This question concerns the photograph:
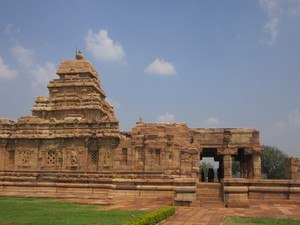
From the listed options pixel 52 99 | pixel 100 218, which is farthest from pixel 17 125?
pixel 100 218

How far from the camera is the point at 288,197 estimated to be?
16406 millimetres

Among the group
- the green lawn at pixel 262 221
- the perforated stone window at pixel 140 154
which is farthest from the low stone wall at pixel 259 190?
the perforated stone window at pixel 140 154

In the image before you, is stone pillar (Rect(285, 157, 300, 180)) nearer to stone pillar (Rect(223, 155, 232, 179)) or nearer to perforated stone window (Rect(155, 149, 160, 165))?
stone pillar (Rect(223, 155, 232, 179))

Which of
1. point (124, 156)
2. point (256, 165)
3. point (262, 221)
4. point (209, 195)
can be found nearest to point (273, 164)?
point (256, 165)

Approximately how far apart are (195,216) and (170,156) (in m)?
10.8

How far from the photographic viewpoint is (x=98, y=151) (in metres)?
25.6

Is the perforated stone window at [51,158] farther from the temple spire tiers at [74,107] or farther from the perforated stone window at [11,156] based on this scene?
the perforated stone window at [11,156]

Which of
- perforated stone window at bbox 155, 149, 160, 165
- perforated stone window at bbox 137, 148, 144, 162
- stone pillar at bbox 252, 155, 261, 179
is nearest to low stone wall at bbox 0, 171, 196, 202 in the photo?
perforated stone window at bbox 155, 149, 160, 165

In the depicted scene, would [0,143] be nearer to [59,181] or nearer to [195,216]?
[59,181]

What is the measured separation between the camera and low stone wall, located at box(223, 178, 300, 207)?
15305 mm

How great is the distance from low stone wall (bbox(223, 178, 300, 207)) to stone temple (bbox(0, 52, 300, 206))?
15.0 ft

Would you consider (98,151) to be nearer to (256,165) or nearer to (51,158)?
(51,158)

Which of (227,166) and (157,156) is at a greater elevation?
(157,156)

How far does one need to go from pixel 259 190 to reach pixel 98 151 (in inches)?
478
